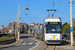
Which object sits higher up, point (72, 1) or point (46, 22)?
point (72, 1)

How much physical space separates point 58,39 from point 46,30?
2.09 m

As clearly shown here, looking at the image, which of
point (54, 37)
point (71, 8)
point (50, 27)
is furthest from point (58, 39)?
point (71, 8)

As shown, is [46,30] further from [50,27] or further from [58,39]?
[58,39]

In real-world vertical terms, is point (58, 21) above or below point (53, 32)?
above

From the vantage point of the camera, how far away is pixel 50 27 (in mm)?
20469

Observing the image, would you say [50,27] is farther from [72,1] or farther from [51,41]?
[72,1]

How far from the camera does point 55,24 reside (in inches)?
810

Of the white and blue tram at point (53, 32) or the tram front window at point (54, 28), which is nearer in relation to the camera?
the white and blue tram at point (53, 32)

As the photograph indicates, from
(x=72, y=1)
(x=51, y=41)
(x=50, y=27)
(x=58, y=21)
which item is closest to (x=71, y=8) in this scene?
(x=72, y=1)

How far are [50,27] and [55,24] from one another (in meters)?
0.82

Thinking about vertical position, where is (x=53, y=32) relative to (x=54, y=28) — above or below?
Result: below

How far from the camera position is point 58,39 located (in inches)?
789

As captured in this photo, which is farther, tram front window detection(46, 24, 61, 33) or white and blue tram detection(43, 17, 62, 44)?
tram front window detection(46, 24, 61, 33)

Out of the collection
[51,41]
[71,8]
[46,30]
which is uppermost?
[71,8]
